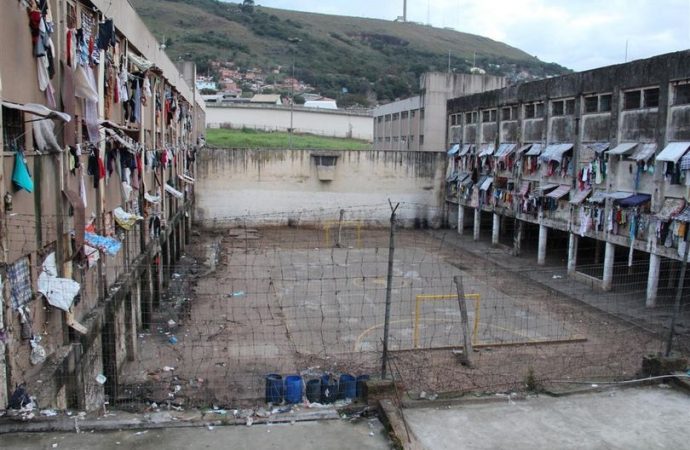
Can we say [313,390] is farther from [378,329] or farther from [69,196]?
[378,329]

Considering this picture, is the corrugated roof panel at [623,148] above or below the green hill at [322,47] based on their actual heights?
below

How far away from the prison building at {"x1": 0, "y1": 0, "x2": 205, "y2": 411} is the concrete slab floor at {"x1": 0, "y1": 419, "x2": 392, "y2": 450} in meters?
0.74

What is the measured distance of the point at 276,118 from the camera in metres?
51.9

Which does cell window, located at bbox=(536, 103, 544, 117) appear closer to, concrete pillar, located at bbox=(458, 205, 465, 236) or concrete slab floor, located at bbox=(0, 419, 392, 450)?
concrete pillar, located at bbox=(458, 205, 465, 236)

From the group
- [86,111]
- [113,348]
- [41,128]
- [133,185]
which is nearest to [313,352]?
[113,348]

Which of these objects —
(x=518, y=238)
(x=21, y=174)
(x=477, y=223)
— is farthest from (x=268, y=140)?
(x=21, y=174)

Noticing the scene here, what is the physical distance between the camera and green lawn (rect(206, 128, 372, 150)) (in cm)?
4416

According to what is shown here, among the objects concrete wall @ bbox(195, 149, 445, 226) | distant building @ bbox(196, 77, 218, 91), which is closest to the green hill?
distant building @ bbox(196, 77, 218, 91)

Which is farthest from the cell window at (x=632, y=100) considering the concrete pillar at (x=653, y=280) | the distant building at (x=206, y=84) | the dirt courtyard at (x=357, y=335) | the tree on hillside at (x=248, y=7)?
the tree on hillside at (x=248, y=7)

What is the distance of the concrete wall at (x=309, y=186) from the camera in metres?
28.8

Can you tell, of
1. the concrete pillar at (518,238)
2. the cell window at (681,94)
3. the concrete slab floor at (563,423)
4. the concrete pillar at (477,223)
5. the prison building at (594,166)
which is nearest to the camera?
the concrete slab floor at (563,423)

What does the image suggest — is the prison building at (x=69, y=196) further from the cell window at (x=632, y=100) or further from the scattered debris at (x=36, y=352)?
the cell window at (x=632, y=100)

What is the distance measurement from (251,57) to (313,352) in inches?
3176

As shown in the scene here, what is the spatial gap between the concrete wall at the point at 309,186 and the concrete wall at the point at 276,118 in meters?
22.9
